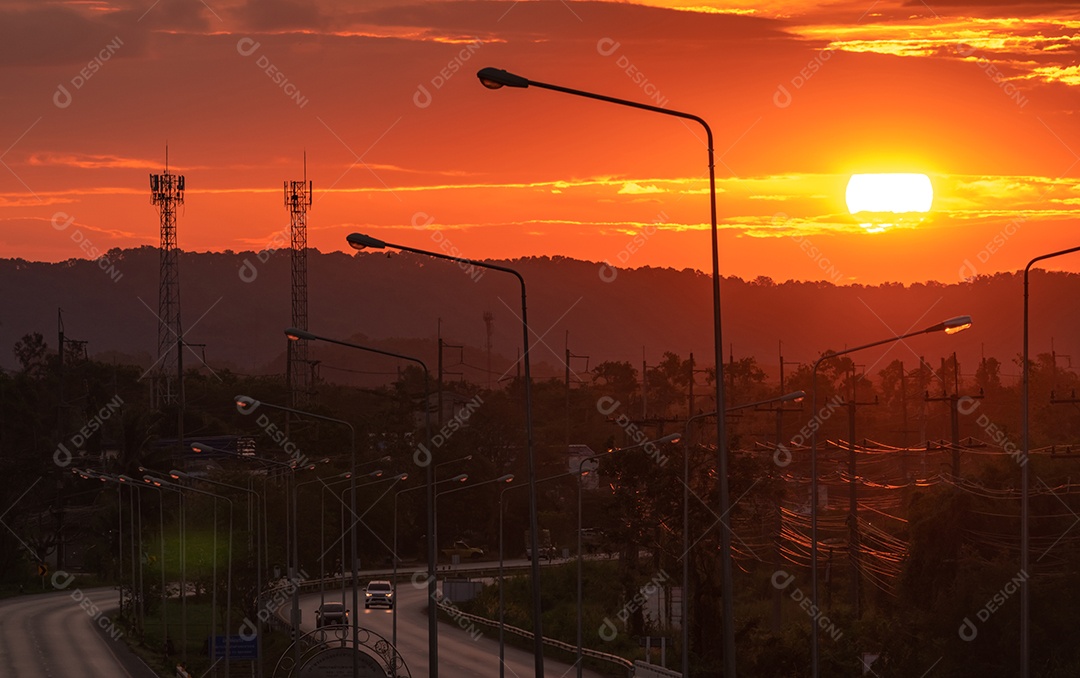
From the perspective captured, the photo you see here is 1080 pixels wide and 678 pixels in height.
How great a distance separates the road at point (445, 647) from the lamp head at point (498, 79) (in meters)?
44.9

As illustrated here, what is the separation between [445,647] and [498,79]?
58.5m

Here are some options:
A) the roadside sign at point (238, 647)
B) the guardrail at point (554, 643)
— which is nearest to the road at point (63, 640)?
the roadside sign at point (238, 647)

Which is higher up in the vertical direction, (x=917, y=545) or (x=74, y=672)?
(x=917, y=545)

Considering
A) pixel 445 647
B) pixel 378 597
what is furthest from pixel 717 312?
pixel 378 597

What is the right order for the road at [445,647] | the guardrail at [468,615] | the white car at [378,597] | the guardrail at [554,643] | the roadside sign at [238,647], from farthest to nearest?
the white car at [378,597]
the road at [445,647]
the guardrail at [468,615]
the guardrail at [554,643]
the roadside sign at [238,647]

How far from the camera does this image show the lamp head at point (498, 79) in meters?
23.3

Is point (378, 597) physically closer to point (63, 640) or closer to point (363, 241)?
point (63, 640)

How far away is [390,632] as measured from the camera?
7994cm

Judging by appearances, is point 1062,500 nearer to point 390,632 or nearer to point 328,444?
point 390,632

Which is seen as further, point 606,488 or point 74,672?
point 606,488

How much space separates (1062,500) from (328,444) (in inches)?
2925

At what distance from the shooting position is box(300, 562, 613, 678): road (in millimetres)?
67438

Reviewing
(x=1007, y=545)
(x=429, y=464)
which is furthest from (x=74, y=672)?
(x=1007, y=545)

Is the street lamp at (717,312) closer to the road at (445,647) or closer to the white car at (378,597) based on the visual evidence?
the road at (445,647)
